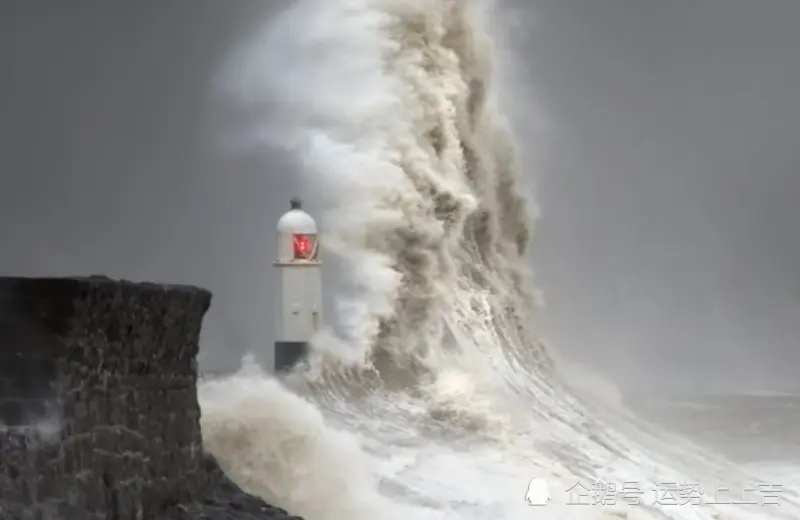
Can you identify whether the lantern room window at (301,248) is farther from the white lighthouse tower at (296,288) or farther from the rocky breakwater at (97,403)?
the rocky breakwater at (97,403)

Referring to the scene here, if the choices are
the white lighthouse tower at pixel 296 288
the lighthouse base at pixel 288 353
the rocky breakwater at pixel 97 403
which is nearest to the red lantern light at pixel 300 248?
the white lighthouse tower at pixel 296 288

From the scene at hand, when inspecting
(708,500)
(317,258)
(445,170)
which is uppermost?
(445,170)

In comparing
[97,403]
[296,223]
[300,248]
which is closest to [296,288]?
[300,248]

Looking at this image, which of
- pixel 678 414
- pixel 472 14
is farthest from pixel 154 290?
pixel 678 414

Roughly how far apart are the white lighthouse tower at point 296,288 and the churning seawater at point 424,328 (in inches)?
7.4

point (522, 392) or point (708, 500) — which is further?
point (522, 392)

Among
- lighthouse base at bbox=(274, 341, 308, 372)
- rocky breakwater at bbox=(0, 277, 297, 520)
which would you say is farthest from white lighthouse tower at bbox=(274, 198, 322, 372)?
rocky breakwater at bbox=(0, 277, 297, 520)

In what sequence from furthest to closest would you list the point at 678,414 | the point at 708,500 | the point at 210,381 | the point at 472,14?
the point at 678,414, the point at 472,14, the point at 708,500, the point at 210,381

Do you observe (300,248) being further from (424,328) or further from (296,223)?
(424,328)

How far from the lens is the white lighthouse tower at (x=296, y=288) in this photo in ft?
38.2

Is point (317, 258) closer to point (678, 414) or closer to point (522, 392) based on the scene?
point (522, 392)

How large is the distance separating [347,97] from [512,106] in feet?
7.59

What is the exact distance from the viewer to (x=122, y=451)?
6758 millimetres

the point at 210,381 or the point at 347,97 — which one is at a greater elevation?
the point at 347,97
